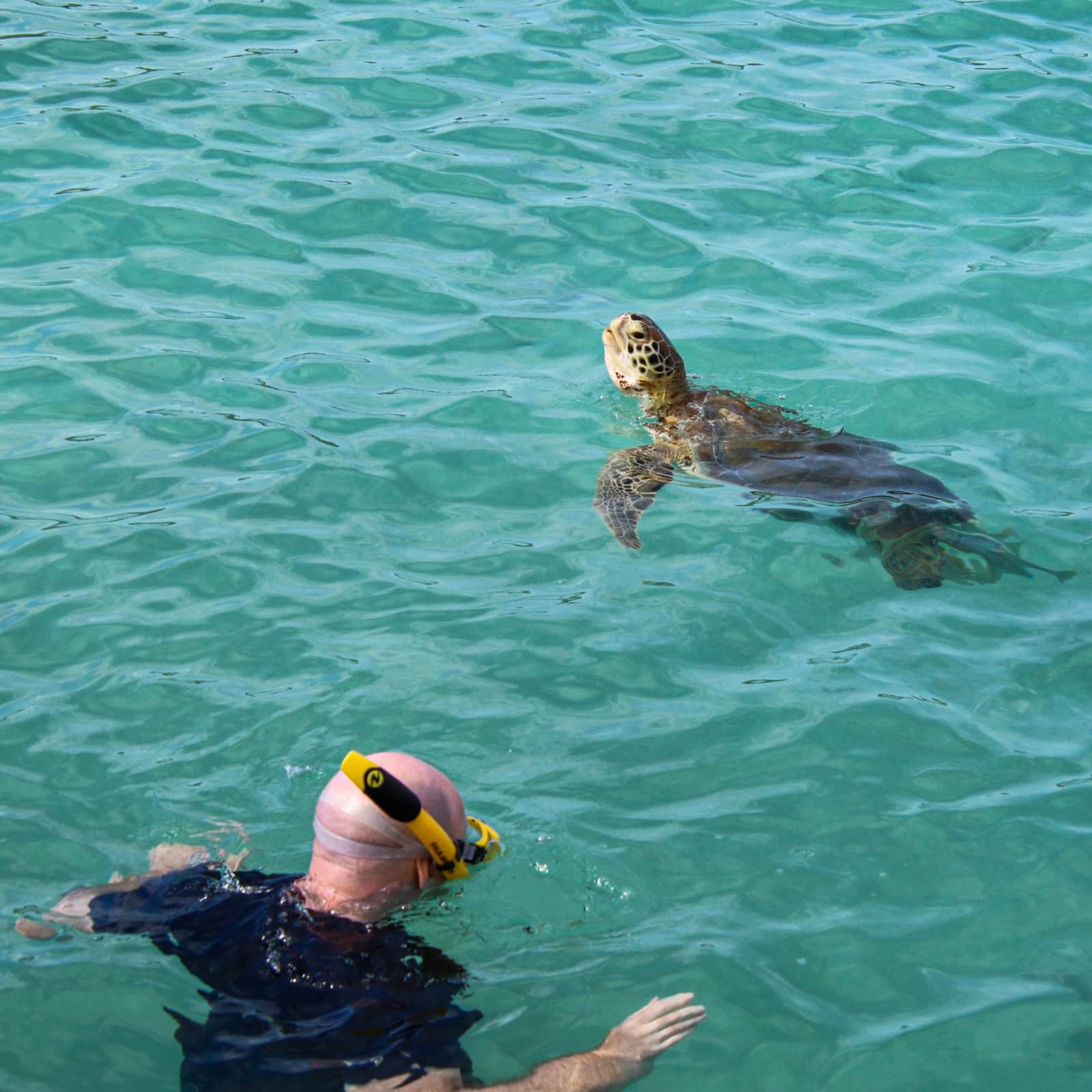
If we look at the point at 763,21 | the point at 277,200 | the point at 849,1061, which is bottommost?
the point at 849,1061

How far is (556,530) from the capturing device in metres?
6.53

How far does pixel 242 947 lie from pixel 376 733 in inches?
55.9

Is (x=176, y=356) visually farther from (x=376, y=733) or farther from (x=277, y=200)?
(x=376, y=733)

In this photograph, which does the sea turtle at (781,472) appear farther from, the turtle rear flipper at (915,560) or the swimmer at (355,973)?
the swimmer at (355,973)

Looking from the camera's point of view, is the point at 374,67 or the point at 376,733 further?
the point at 374,67

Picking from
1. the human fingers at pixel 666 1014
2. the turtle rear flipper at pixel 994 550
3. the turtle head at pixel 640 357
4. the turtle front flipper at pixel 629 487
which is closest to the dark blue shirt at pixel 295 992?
the human fingers at pixel 666 1014

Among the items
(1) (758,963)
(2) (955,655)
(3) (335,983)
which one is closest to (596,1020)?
(1) (758,963)

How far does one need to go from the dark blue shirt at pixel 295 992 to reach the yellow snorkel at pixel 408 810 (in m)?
0.30

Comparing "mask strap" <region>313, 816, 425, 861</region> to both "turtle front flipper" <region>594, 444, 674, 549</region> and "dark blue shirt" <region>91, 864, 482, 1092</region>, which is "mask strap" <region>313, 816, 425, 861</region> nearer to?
"dark blue shirt" <region>91, 864, 482, 1092</region>

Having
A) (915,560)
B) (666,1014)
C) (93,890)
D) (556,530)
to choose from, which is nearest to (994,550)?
(915,560)

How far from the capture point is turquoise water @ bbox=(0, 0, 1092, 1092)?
13.9ft

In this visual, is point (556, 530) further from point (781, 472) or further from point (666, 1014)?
point (666, 1014)

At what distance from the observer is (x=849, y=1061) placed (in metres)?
3.94

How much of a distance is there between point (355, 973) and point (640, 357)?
15.2ft
